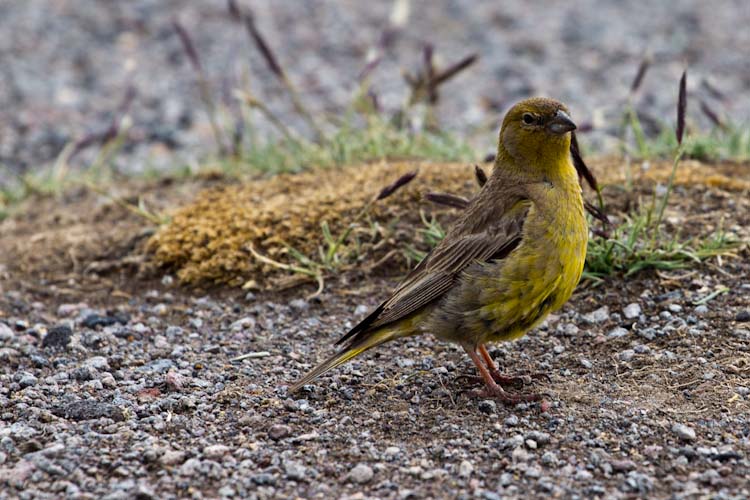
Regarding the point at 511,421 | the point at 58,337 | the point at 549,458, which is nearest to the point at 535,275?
the point at 511,421

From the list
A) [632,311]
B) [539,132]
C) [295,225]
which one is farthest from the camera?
[295,225]

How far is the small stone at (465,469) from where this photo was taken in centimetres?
386

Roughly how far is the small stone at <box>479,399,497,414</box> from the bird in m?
0.05

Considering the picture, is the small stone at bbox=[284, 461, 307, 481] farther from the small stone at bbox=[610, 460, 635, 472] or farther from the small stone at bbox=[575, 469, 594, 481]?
the small stone at bbox=[610, 460, 635, 472]

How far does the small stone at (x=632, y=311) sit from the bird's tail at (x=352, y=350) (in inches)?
52.8

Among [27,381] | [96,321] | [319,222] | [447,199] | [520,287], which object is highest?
[447,199]

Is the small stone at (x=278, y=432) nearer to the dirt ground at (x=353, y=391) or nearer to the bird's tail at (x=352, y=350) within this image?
the dirt ground at (x=353, y=391)

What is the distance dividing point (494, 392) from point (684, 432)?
908 mm

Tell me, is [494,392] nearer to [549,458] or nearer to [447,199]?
[549,458]

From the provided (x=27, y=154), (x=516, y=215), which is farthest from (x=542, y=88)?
(x=516, y=215)

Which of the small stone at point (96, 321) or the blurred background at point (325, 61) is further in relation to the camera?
the blurred background at point (325, 61)

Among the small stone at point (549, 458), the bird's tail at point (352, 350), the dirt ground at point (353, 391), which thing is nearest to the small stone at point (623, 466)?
the dirt ground at point (353, 391)

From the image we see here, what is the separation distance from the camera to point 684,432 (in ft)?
13.3

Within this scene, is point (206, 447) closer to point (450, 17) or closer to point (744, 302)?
point (744, 302)
